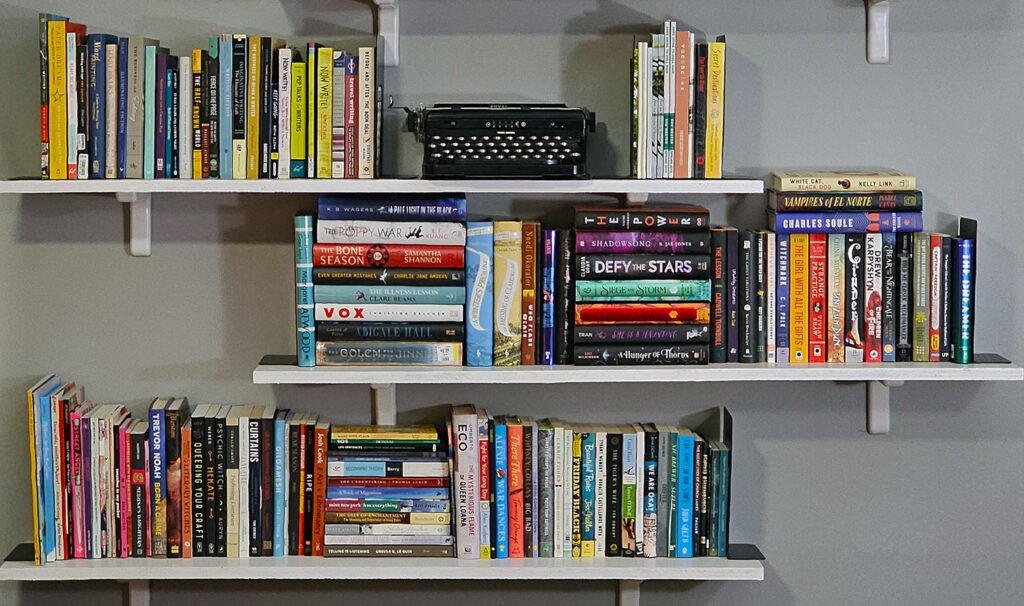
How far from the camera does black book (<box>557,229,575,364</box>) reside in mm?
1788

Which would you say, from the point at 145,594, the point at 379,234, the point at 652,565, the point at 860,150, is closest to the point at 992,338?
the point at 860,150

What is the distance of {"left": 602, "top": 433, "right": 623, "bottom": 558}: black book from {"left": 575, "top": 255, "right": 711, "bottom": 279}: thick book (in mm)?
277

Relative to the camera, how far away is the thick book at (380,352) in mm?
1788

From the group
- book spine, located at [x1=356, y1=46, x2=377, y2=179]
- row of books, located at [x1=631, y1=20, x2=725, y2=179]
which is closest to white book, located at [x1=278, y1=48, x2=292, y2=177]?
book spine, located at [x1=356, y1=46, x2=377, y2=179]

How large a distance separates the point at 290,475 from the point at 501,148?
0.65 metres

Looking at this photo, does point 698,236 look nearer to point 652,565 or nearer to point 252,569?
point 652,565

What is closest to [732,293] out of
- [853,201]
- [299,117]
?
[853,201]

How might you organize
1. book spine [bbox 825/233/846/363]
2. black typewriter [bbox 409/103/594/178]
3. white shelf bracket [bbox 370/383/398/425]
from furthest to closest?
1. white shelf bracket [bbox 370/383/398/425]
2. book spine [bbox 825/233/846/363]
3. black typewriter [bbox 409/103/594/178]

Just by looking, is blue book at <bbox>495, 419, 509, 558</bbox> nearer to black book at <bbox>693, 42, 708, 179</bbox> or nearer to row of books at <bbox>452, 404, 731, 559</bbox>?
row of books at <bbox>452, 404, 731, 559</bbox>

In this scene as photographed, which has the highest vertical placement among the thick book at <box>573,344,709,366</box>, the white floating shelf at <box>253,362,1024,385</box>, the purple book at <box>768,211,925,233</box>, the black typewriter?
the black typewriter

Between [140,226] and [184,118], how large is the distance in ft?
0.83

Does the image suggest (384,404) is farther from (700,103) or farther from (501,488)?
(700,103)

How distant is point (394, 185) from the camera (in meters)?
1.72

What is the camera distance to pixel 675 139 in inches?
68.4
